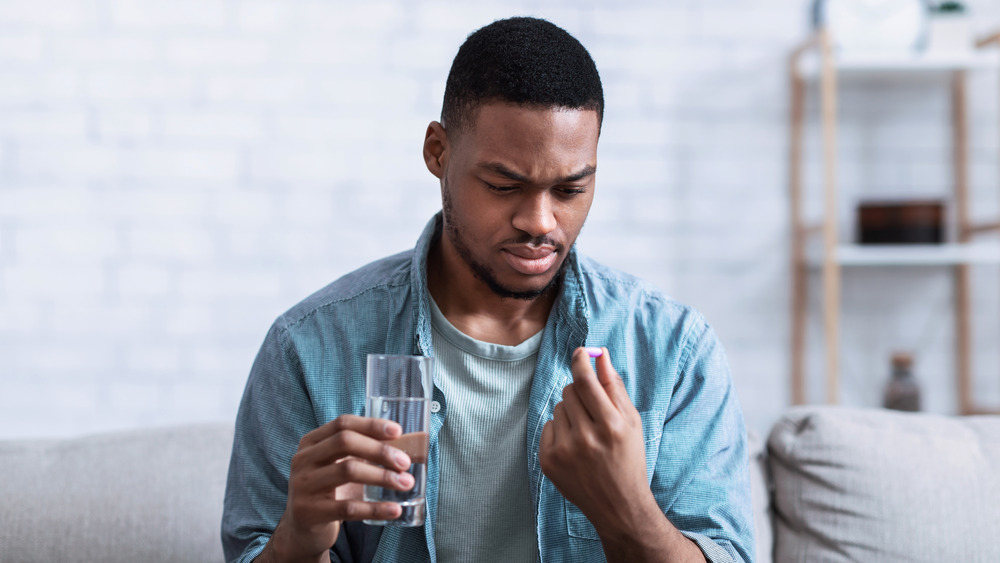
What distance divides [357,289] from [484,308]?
207mm

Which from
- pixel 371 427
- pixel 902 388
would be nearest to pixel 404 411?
pixel 371 427

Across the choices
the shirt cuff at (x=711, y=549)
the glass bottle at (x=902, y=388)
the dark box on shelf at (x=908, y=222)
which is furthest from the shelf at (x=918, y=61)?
the shirt cuff at (x=711, y=549)

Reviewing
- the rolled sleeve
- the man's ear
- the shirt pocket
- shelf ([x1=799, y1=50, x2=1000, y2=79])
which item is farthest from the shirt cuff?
shelf ([x1=799, y1=50, x2=1000, y2=79])

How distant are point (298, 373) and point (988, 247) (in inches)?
77.7

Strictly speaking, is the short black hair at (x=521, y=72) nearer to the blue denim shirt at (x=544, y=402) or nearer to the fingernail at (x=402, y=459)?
the blue denim shirt at (x=544, y=402)

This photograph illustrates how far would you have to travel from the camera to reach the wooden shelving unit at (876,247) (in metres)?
2.48

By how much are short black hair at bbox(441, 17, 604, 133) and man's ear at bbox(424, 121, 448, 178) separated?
2 cm

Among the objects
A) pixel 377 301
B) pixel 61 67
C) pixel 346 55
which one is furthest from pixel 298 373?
pixel 61 67

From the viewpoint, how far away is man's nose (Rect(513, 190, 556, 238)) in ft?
4.21

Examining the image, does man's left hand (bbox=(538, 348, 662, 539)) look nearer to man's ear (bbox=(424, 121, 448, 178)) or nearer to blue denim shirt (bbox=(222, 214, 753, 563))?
blue denim shirt (bbox=(222, 214, 753, 563))

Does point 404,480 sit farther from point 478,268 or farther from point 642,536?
point 478,268

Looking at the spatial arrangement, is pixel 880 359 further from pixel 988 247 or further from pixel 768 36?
pixel 768 36

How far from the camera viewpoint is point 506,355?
4.67 feet

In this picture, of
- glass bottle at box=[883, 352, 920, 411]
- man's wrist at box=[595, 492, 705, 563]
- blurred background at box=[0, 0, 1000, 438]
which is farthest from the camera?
blurred background at box=[0, 0, 1000, 438]
